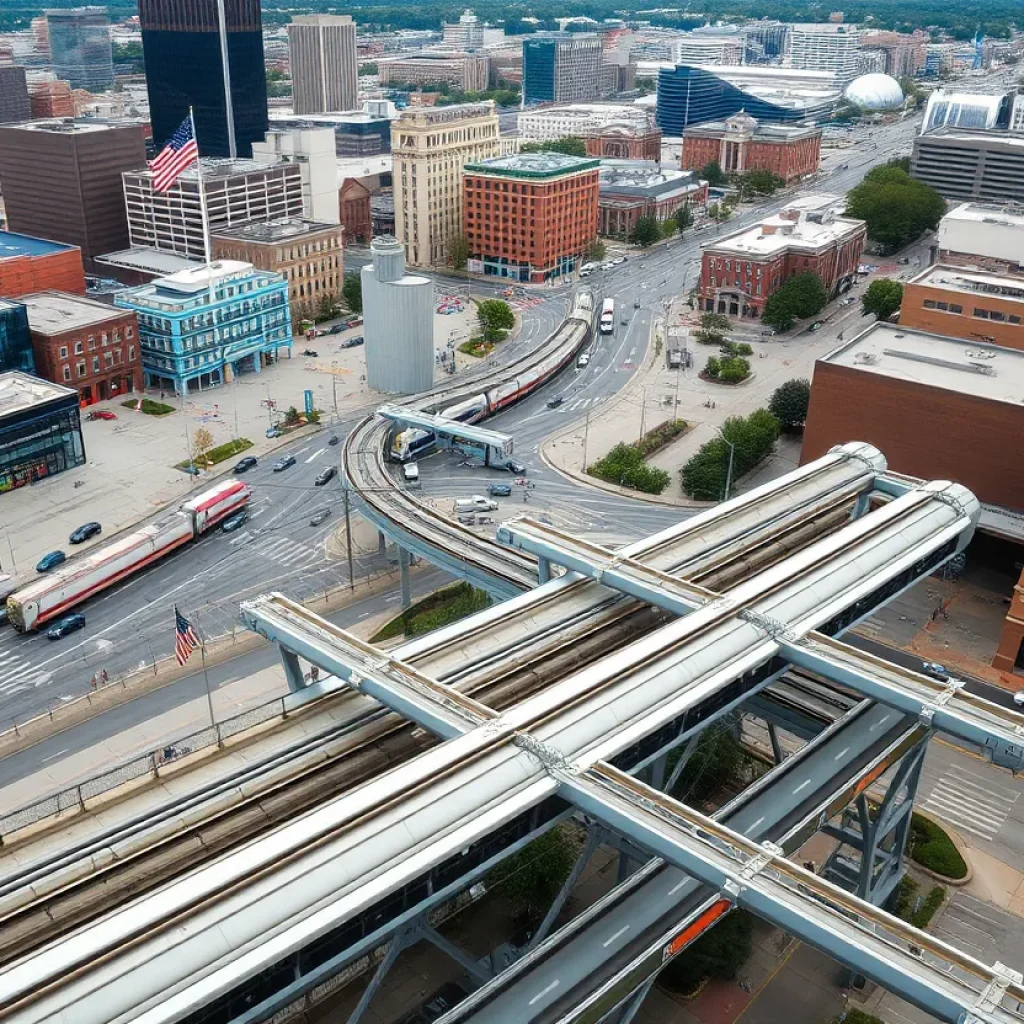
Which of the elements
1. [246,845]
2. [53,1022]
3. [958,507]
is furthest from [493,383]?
[53,1022]

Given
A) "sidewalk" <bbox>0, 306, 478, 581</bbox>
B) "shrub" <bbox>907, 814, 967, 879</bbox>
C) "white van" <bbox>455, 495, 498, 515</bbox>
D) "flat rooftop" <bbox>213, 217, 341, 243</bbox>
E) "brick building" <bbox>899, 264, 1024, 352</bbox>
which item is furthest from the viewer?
"flat rooftop" <bbox>213, 217, 341, 243</bbox>

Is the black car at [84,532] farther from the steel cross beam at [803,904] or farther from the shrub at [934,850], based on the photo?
the shrub at [934,850]

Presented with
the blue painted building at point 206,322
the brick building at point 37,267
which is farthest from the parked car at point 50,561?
the brick building at point 37,267

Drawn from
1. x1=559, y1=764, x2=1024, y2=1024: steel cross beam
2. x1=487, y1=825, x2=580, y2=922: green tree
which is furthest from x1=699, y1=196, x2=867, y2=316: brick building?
x1=559, y1=764, x2=1024, y2=1024: steel cross beam

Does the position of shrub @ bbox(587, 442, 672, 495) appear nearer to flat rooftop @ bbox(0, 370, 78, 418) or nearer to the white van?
the white van

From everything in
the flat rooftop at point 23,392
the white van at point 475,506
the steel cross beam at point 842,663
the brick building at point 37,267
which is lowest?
the white van at point 475,506

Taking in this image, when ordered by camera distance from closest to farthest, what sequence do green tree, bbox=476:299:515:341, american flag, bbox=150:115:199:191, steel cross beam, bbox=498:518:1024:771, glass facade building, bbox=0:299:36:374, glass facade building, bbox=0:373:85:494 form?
1. steel cross beam, bbox=498:518:1024:771
2. glass facade building, bbox=0:373:85:494
3. american flag, bbox=150:115:199:191
4. glass facade building, bbox=0:299:36:374
5. green tree, bbox=476:299:515:341
